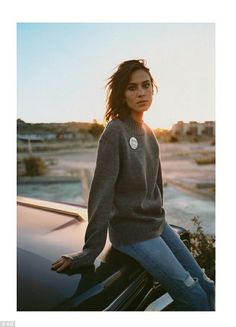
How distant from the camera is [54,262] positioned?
166 cm

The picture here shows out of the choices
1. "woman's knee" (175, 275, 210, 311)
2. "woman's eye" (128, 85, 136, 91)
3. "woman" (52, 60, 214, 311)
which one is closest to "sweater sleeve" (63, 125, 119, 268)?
"woman" (52, 60, 214, 311)

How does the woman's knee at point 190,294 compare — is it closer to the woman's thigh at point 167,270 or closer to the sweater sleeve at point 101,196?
the woman's thigh at point 167,270

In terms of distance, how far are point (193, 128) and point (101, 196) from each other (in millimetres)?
1072

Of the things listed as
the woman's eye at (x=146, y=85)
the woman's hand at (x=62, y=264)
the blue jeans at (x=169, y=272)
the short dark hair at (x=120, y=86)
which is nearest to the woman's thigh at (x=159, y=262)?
the blue jeans at (x=169, y=272)

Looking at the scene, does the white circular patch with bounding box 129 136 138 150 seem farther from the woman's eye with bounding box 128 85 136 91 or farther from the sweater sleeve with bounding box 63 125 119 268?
the woman's eye with bounding box 128 85 136 91

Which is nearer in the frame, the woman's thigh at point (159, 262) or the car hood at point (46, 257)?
the car hood at point (46, 257)

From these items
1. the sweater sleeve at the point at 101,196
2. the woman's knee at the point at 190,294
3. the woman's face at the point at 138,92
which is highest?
the woman's face at the point at 138,92

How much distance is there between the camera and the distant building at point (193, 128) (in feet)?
7.86

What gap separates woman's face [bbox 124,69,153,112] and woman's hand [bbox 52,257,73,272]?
749 millimetres

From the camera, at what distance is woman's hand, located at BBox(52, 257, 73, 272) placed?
5.35 ft

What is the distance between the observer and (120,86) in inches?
72.4

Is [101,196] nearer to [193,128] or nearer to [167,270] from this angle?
[167,270]
